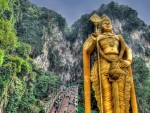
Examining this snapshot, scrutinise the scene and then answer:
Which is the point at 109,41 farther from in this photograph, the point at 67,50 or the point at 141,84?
the point at 67,50

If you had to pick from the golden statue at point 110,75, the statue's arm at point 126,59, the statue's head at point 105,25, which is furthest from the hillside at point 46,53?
the statue's arm at point 126,59

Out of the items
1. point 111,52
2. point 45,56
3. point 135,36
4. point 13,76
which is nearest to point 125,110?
point 111,52

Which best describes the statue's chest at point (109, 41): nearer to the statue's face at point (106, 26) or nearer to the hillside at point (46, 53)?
the statue's face at point (106, 26)

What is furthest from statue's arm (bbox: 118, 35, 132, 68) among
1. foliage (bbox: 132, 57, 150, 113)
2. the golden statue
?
foliage (bbox: 132, 57, 150, 113)

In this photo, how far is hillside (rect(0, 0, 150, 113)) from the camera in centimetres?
1221

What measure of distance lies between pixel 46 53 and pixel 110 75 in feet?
83.4

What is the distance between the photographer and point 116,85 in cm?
278

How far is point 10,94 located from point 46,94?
25.5 ft

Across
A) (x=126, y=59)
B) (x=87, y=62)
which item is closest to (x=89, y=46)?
(x=87, y=62)

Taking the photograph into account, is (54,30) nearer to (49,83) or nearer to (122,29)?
(122,29)

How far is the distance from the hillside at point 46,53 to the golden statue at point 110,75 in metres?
6.48

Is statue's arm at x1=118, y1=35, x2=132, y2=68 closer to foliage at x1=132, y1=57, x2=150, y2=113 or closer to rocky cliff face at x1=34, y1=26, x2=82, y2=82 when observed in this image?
foliage at x1=132, y1=57, x2=150, y2=113

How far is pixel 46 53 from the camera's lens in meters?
27.8

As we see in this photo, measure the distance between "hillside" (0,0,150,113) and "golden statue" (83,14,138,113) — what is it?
21.3 feet
